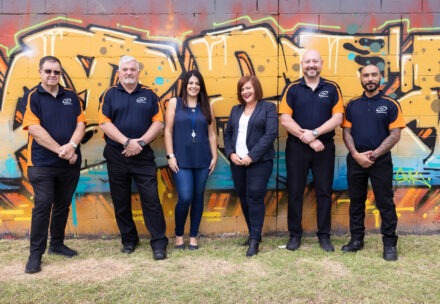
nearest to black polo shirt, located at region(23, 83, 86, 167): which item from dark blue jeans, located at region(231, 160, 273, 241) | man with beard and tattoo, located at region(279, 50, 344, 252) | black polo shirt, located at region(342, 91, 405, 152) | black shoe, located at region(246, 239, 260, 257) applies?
dark blue jeans, located at region(231, 160, 273, 241)

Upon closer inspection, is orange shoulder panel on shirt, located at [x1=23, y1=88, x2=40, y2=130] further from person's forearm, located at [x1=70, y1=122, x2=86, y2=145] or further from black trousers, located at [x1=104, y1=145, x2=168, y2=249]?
black trousers, located at [x1=104, y1=145, x2=168, y2=249]

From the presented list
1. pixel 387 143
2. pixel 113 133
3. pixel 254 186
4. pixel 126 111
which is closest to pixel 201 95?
pixel 126 111

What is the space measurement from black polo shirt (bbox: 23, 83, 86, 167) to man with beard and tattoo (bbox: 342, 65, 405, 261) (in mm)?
2712

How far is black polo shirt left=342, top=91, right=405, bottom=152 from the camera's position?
375 centimetres

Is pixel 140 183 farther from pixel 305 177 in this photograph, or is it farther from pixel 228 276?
pixel 305 177

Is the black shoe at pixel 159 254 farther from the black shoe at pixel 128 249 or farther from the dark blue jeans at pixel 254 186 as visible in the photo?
the dark blue jeans at pixel 254 186

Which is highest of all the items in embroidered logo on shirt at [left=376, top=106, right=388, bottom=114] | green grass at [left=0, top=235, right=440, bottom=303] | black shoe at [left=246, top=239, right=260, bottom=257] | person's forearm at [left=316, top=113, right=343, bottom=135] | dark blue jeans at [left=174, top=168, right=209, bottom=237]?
embroidered logo on shirt at [left=376, top=106, right=388, bottom=114]

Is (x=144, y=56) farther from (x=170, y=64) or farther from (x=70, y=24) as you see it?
(x=70, y=24)

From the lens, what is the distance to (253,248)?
3971mm

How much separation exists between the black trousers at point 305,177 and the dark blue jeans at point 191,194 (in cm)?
89

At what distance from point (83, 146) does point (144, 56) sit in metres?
1.22

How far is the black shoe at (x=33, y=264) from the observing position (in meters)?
3.59

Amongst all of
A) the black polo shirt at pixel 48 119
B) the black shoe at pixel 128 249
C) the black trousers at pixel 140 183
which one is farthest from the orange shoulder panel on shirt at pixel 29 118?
the black shoe at pixel 128 249

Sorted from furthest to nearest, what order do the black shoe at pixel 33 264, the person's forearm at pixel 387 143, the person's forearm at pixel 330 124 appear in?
the person's forearm at pixel 330 124
the person's forearm at pixel 387 143
the black shoe at pixel 33 264
